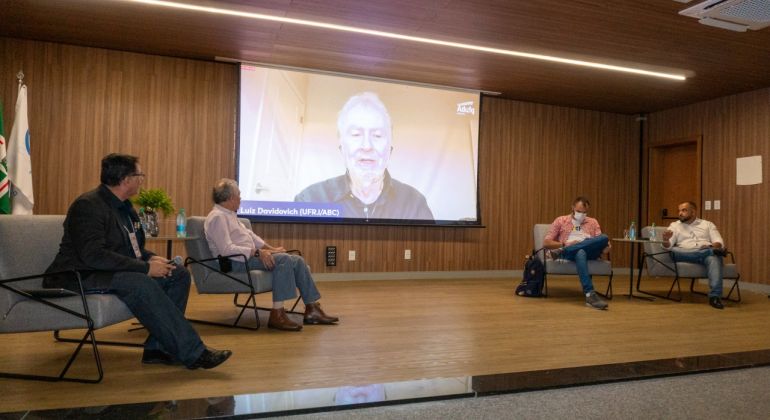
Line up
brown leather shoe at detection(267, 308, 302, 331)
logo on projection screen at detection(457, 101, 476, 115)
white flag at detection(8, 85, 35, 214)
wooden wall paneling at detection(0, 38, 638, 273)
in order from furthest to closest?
logo on projection screen at detection(457, 101, 476, 115) < wooden wall paneling at detection(0, 38, 638, 273) < white flag at detection(8, 85, 35, 214) < brown leather shoe at detection(267, 308, 302, 331)

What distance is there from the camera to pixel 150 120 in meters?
6.10

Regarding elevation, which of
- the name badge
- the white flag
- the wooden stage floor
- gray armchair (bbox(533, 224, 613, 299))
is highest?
the white flag

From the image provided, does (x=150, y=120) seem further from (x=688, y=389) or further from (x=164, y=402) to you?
(x=688, y=389)

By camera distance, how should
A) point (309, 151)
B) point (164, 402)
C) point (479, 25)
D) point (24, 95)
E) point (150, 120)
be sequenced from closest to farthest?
1. point (164, 402)
2. point (479, 25)
3. point (24, 95)
4. point (150, 120)
5. point (309, 151)

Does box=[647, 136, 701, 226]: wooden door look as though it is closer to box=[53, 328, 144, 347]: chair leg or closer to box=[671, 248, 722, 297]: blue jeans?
box=[671, 248, 722, 297]: blue jeans

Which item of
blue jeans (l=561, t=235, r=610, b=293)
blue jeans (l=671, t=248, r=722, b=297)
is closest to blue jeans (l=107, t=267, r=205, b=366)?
blue jeans (l=561, t=235, r=610, b=293)

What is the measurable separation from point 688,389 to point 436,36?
3934 mm

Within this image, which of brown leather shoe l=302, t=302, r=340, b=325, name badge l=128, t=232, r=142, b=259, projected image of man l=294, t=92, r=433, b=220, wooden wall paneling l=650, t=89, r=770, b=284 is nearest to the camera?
name badge l=128, t=232, r=142, b=259

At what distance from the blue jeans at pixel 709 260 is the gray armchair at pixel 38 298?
5.30 m

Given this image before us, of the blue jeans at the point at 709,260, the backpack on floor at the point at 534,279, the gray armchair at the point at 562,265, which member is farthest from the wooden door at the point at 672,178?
the backpack on floor at the point at 534,279

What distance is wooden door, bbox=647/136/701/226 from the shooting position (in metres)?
8.05

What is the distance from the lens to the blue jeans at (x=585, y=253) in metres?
5.25

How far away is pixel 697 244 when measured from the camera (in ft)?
18.8

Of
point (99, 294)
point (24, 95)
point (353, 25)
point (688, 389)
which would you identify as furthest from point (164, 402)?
point (24, 95)
